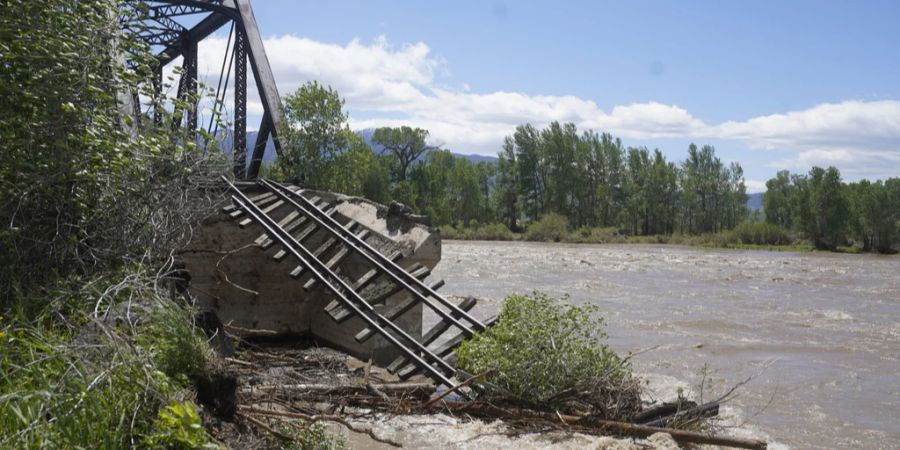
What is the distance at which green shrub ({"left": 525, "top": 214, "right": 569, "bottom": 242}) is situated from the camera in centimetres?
6588

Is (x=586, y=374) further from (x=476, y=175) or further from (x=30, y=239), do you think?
(x=476, y=175)

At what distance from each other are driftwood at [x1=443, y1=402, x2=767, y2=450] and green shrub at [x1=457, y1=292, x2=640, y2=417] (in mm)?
135

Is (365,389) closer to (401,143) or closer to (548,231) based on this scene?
(548,231)

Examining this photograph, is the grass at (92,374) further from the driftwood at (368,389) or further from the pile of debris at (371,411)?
the driftwood at (368,389)

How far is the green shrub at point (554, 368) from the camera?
18.6 feet

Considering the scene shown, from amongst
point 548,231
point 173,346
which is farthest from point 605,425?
point 548,231

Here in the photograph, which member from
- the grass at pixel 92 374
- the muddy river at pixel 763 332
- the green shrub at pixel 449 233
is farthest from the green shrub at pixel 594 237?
the grass at pixel 92 374

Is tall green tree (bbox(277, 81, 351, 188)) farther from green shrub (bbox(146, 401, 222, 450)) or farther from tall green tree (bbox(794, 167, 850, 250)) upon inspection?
tall green tree (bbox(794, 167, 850, 250))

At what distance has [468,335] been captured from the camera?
7.12m

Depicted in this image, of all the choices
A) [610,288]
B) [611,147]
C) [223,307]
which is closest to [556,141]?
[611,147]

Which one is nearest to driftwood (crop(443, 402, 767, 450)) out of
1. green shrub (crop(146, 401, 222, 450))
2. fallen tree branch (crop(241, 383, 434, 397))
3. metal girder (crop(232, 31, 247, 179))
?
fallen tree branch (crop(241, 383, 434, 397))

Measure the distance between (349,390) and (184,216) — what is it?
1853mm

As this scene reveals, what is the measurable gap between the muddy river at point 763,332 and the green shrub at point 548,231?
29.9m

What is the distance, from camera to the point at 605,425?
541cm
